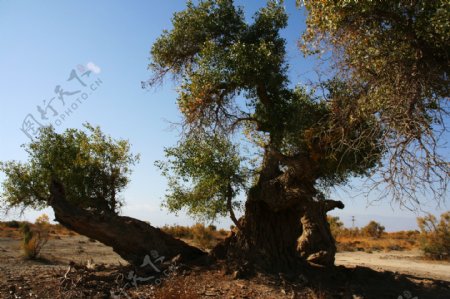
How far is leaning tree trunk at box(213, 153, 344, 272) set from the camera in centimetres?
1183

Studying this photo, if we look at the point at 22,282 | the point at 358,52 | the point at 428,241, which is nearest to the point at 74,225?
the point at 22,282

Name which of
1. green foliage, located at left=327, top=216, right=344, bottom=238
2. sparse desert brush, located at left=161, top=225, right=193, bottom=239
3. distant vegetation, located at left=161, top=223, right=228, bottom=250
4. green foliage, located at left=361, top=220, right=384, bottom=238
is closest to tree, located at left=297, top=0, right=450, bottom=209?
distant vegetation, located at left=161, top=223, right=228, bottom=250

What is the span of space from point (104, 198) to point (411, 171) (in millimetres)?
12262

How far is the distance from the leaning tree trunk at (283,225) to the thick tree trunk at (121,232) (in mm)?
1519

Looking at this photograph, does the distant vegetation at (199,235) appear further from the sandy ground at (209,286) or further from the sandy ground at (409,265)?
the sandy ground at (209,286)

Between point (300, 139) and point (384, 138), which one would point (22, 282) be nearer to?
point (300, 139)

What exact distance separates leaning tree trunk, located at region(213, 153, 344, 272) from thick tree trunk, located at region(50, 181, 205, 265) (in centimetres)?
152

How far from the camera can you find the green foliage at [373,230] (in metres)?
48.1

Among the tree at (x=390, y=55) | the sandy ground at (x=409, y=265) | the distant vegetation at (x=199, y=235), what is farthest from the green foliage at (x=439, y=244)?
the tree at (x=390, y=55)

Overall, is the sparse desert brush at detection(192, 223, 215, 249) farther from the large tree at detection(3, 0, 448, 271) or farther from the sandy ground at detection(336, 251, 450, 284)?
the large tree at detection(3, 0, 448, 271)

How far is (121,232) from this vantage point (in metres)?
12.6

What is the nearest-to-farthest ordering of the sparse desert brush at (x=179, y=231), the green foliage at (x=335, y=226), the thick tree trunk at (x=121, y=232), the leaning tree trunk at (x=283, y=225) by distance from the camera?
the leaning tree trunk at (x=283, y=225) → the thick tree trunk at (x=121, y=232) → the sparse desert brush at (x=179, y=231) → the green foliage at (x=335, y=226)

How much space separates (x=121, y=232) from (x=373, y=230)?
137 feet

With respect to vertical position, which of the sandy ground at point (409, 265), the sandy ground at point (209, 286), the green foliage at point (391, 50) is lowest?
the sandy ground at point (209, 286)
